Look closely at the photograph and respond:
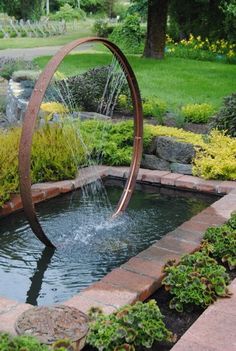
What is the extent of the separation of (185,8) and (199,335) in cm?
1905

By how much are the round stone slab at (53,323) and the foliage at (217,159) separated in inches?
141

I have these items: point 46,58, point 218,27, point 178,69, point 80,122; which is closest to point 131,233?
point 80,122

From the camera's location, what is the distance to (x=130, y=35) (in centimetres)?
2208

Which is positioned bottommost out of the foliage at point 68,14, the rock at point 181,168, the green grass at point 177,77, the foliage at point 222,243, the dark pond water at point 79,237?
the dark pond water at point 79,237

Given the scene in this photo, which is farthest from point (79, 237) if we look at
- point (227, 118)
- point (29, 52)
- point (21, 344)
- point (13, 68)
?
point (29, 52)

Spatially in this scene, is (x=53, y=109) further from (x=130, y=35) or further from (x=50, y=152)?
(x=130, y=35)

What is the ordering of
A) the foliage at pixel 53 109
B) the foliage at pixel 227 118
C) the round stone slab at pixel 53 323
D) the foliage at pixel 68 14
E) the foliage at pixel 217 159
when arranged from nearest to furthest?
the round stone slab at pixel 53 323 < the foliage at pixel 217 159 < the foliage at pixel 227 118 < the foliage at pixel 53 109 < the foliage at pixel 68 14

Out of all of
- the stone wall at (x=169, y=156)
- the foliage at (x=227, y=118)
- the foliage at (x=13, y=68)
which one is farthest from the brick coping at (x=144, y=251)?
the foliage at (x=13, y=68)

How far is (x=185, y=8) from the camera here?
20688 mm

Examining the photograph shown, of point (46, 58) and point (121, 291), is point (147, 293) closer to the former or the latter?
point (121, 291)

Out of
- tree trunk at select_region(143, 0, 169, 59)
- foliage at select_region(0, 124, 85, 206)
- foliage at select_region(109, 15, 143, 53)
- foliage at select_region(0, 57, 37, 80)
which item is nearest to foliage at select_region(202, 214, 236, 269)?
foliage at select_region(0, 124, 85, 206)

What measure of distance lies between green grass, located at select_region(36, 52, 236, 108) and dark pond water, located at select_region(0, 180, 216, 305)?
328cm

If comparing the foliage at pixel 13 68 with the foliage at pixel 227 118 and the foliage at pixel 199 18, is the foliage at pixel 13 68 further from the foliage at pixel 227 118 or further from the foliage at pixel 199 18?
the foliage at pixel 227 118

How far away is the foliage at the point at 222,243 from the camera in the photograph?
13.7 ft
